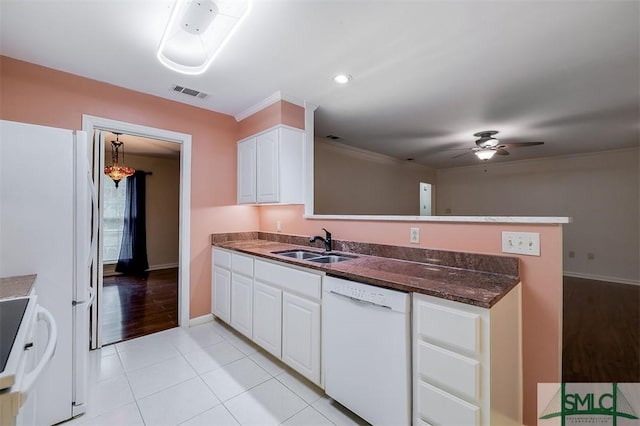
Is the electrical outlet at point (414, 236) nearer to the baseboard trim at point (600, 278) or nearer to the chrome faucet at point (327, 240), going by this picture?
the chrome faucet at point (327, 240)

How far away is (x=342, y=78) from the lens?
2.52 meters

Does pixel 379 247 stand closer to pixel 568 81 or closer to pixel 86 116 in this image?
pixel 568 81

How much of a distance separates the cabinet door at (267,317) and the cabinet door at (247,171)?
3.78ft

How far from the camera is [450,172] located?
25.6ft

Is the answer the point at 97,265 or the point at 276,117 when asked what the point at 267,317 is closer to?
the point at 97,265

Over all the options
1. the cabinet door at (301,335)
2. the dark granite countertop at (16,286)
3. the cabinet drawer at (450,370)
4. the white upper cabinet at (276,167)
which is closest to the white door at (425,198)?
the white upper cabinet at (276,167)

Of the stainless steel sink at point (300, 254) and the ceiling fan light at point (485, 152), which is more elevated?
the ceiling fan light at point (485, 152)

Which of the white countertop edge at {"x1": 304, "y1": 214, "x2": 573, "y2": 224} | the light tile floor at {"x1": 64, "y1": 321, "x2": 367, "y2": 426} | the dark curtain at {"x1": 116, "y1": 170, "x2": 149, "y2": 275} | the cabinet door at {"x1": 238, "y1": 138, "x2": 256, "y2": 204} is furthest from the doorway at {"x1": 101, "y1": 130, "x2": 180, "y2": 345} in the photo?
the white countertop edge at {"x1": 304, "y1": 214, "x2": 573, "y2": 224}

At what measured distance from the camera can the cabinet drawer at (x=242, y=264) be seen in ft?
8.13

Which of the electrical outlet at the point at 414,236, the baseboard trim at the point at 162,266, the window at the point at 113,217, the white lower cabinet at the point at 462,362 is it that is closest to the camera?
the white lower cabinet at the point at 462,362

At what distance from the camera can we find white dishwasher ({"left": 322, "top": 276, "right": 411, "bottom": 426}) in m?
1.38

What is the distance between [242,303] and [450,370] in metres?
1.88

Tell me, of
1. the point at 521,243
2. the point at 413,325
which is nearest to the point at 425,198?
→ the point at 521,243

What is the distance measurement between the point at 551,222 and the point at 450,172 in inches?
272
